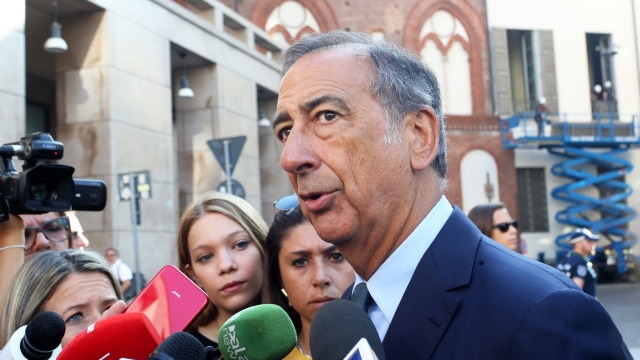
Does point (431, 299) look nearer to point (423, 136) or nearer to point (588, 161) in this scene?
point (423, 136)

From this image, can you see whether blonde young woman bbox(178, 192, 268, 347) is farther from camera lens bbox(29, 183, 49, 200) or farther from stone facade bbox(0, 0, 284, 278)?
stone facade bbox(0, 0, 284, 278)

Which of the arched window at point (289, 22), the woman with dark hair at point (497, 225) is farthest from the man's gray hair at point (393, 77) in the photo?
the arched window at point (289, 22)

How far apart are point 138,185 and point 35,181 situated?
277 inches

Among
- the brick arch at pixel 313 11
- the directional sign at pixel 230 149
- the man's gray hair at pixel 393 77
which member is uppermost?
the brick arch at pixel 313 11

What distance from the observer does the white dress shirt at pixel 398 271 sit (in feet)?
5.56

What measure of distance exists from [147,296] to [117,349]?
470 millimetres

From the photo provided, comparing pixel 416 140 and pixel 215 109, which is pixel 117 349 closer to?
pixel 416 140

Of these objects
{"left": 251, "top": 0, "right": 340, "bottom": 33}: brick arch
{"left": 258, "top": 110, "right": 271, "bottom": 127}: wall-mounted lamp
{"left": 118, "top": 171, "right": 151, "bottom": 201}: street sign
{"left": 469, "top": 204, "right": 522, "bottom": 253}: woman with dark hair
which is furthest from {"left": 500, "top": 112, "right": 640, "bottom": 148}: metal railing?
{"left": 469, "top": 204, "right": 522, "bottom": 253}: woman with dark hair

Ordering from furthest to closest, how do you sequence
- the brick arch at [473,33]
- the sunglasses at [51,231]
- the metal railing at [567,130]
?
the brick arch at [473,33] → the metal railing at [567,130] → the sunglasses at [51,231]

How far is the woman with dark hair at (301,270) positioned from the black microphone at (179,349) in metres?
1.44

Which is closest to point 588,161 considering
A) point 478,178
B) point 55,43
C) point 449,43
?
point 478,178

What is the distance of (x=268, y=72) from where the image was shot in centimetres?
1723

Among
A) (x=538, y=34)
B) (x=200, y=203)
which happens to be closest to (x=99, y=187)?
(x=200, y=203)

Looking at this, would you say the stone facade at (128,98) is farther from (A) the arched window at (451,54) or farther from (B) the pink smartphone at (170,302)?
(A) the arched window at (451,54)
